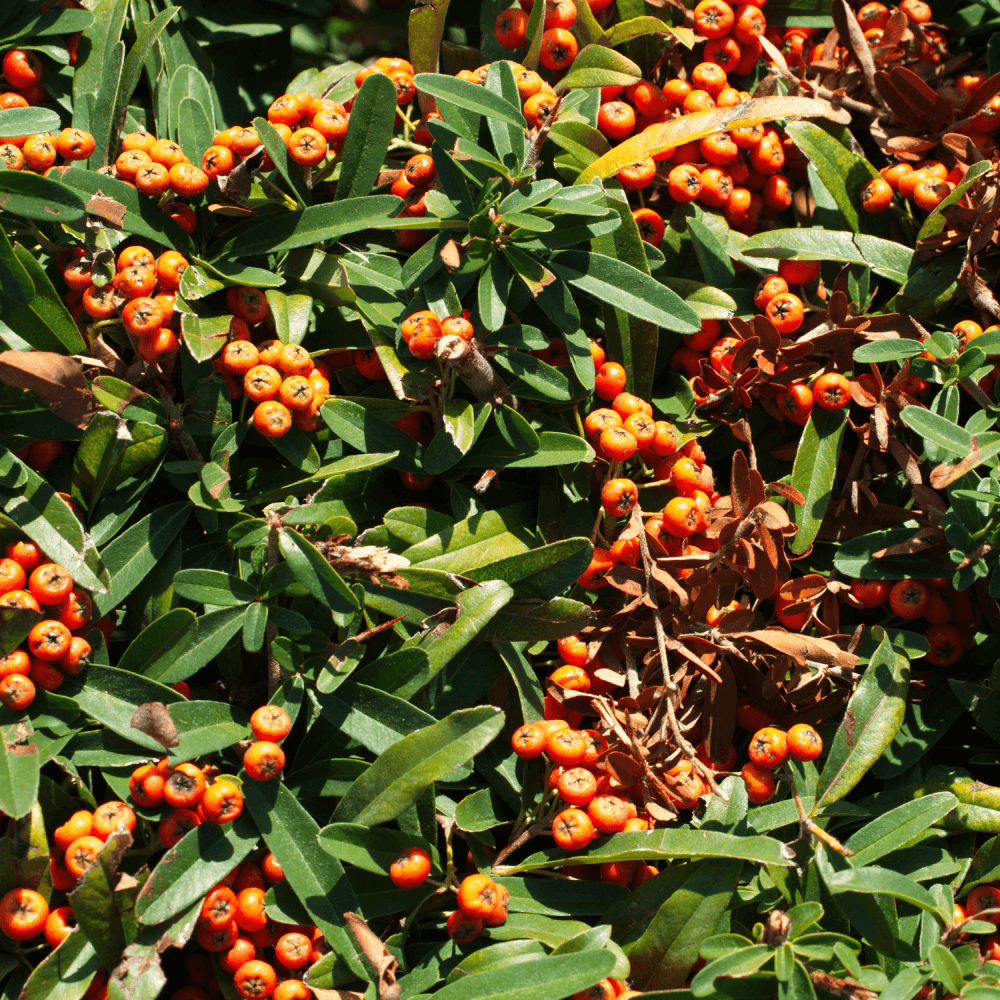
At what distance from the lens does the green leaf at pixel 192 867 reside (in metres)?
1.83

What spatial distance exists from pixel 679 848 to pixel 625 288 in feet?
4.27

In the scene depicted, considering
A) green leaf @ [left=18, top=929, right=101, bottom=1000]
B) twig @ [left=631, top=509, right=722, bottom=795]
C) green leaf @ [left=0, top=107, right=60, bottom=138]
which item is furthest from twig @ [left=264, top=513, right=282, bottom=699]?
green leaf @ [left=0, top=107, right=60, bottom=138]

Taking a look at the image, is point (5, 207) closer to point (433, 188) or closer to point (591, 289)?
point (433, 188)

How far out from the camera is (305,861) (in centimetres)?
192

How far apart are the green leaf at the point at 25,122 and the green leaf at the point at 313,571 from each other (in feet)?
3.70

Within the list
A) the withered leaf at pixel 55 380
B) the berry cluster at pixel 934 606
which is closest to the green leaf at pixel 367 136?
the withered leaf at pixel 55 380

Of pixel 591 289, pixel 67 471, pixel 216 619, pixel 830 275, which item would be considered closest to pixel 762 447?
pixel 830 275

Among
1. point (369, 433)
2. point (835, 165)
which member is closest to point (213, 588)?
point (369, 433)

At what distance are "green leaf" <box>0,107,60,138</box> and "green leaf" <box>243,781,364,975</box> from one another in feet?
5.13

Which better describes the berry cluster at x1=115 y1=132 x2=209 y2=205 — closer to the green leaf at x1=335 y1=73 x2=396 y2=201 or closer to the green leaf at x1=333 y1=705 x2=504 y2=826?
the green leaf at x1=335 y1=73 x2=396 y2=201

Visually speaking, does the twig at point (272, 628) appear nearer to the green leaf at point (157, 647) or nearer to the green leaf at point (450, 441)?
the green leaf at point (157, 647)

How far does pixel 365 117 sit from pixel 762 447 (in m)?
1.35

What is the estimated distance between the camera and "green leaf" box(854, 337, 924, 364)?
2207 mm

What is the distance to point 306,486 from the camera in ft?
7.04
